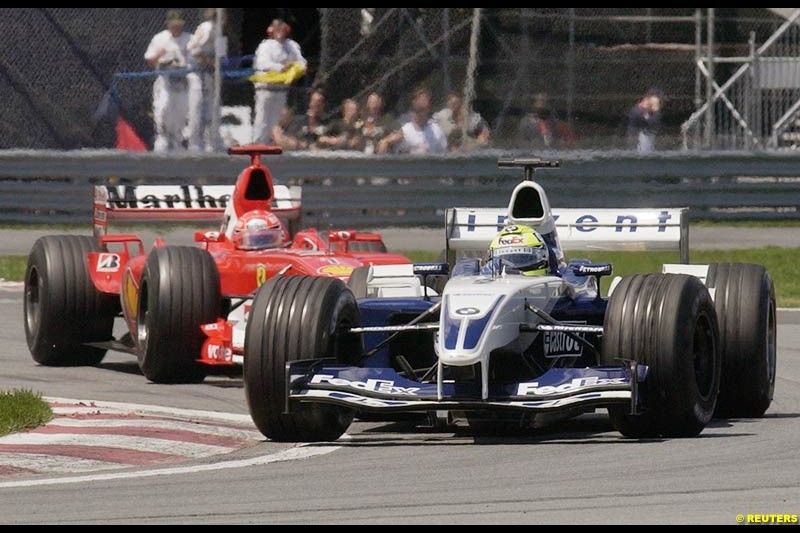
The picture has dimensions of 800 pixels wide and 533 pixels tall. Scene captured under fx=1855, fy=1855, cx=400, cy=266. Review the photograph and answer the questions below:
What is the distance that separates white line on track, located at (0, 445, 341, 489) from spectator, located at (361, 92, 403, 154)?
44.3ft

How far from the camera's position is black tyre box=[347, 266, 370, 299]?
39.1 ft

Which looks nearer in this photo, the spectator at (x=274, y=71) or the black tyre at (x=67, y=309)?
the black tyre at (x=67, y=309)

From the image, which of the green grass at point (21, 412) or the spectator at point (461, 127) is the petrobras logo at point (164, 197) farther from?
the spectator at point (461, 127)

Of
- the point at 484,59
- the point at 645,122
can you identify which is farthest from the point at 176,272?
the point at 645,122

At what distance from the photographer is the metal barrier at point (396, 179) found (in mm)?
22641

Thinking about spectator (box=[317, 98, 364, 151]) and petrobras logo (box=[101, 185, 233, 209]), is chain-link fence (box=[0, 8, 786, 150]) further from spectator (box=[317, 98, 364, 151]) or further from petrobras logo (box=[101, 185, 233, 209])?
petrobras logo (box=[101, 185, 233, 209])

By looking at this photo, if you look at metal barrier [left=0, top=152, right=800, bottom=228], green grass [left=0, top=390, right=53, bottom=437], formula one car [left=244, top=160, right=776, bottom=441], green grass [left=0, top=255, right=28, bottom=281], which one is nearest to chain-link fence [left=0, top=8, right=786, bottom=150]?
metal barrier [left=0, top=152, right=800, bottom=228]

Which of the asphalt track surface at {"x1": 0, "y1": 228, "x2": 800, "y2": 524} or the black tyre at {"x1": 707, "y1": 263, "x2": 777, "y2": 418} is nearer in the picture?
the asphalt track surface at {"x1": 0, "y1": 228, "x2": 800, "y2": 524}

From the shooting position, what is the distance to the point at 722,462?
27.9ft

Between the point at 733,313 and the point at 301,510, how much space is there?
13.0ft

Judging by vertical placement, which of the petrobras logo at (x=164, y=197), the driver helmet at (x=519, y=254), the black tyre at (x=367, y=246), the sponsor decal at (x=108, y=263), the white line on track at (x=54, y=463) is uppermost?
the petrobras logo at (x=164, y=197)

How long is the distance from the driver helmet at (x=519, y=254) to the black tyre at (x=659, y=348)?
1.00 meters

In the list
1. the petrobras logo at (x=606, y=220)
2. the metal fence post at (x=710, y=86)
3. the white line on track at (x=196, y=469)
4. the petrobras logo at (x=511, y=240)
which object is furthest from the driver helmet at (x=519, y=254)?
the metal fence post at (x=710, y=86)
